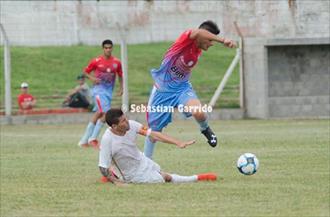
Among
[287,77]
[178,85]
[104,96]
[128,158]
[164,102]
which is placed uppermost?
[287,77]

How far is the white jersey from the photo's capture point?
13781 millimetres

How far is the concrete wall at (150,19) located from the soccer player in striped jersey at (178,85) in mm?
15902

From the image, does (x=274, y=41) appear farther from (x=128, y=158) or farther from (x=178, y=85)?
(x=128, y=158)

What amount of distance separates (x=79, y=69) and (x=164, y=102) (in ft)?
86.8

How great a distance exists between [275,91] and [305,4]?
273cm

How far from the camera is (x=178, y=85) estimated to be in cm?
1590

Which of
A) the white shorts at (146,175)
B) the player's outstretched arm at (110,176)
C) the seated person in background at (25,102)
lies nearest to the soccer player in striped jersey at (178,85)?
the white shorts at (146,175)

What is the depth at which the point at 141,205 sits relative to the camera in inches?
458

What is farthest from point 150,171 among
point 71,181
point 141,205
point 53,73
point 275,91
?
point 53,73

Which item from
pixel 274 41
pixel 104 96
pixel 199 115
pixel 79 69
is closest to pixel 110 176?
pixel 199 115

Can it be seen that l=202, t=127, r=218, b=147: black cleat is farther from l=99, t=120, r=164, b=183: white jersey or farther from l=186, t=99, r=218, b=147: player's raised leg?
l=99, t=120, r=164, b=183: white jersey

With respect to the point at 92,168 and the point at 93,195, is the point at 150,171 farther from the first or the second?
the point at 92,168

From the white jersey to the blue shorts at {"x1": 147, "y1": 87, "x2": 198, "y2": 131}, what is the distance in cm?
181

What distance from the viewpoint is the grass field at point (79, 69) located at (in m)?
35.5
